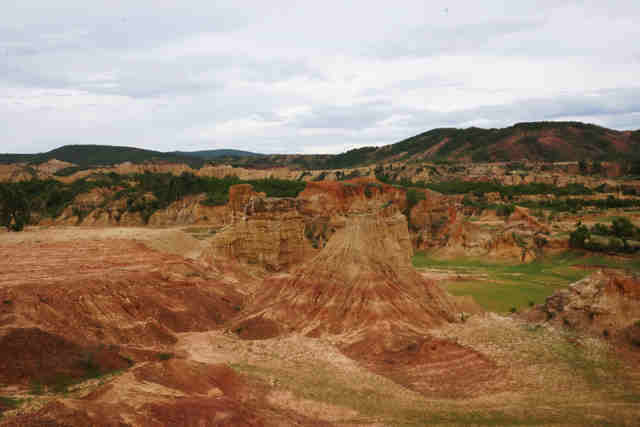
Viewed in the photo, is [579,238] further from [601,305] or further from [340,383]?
[340,383]

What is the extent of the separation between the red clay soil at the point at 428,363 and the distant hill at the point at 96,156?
142508mm

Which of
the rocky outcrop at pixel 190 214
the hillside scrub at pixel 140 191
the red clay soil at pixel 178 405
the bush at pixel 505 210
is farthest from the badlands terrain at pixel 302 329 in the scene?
the hillside scrub at pixel 140 191

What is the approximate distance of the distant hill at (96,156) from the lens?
15950 cm

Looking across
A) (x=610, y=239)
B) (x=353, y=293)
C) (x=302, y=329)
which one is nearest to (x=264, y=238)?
(x=353, y=293)

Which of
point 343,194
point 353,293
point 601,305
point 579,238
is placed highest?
point 343,194

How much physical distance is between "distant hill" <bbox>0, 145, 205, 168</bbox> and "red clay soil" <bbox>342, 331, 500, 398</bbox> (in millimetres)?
142508

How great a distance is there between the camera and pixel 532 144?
142875mm

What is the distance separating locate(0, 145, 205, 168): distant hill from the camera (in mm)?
159500

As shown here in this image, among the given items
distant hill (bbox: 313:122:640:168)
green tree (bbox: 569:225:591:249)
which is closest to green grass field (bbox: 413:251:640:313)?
green tree (bbox: 569:225:591:249)

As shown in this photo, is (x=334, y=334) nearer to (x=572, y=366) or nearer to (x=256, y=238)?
(x=572, y=366)

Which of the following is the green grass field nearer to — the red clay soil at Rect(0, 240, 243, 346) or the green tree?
the green tree

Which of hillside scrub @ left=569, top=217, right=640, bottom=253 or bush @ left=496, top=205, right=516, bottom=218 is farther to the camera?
bush @ left=496, top=205, right=516, bottom=218

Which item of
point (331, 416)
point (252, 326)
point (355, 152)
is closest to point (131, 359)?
point (252, 326)

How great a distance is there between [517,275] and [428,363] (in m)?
29.6
